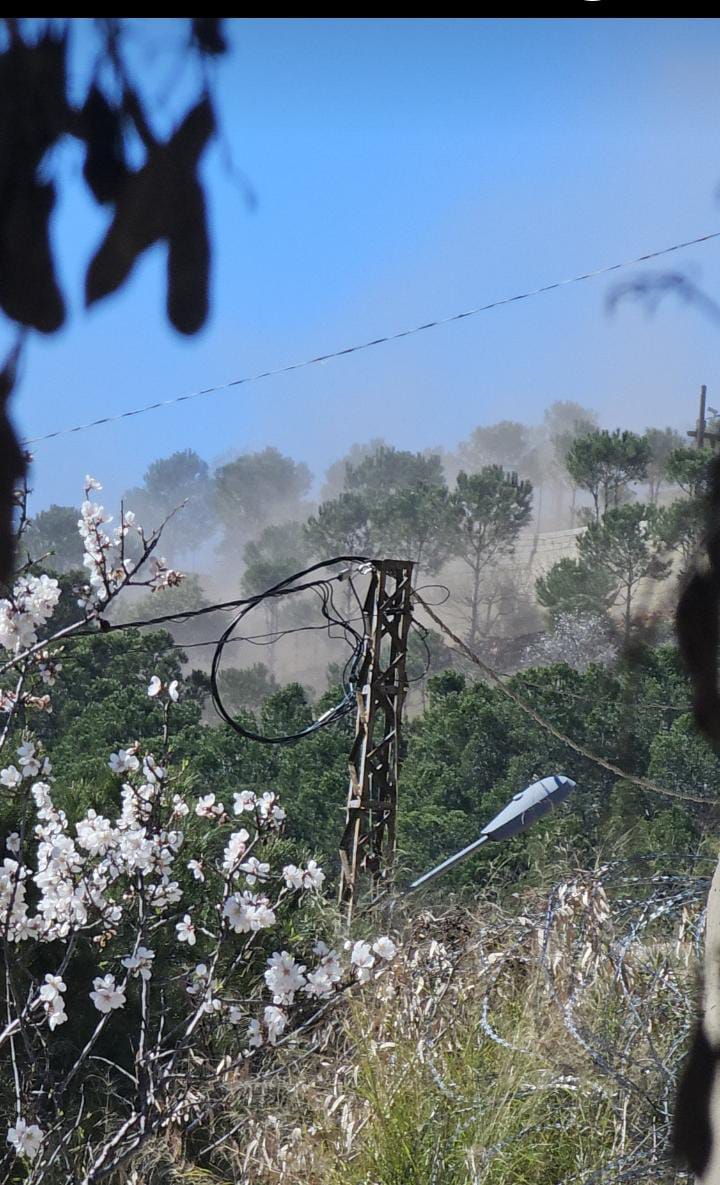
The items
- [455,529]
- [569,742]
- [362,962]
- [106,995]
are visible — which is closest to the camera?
[106,995]

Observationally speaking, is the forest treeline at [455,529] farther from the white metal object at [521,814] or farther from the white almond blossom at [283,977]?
the white almond blossom at [283,977]

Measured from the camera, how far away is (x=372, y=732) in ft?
13.7

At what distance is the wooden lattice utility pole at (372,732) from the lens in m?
4.05

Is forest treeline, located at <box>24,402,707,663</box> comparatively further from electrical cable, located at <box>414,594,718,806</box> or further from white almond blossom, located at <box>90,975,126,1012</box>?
white almond blossom, located at <box>90,975,126,1012</box>

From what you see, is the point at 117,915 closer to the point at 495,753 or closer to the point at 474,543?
the point at 495,753

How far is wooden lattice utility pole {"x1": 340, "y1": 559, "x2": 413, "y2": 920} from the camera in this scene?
13.3 ft

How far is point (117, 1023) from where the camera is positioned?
13.1ft

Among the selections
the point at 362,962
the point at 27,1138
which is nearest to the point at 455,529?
the point at 362,962

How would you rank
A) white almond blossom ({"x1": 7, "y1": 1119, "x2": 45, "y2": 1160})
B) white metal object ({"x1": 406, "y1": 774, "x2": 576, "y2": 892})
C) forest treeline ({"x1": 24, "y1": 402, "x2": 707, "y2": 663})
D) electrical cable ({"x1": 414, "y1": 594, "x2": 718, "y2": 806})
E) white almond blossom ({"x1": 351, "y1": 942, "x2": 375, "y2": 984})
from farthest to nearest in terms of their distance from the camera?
forest treeline ({"x1": 24, "y1": 402, "x2": 707, "y2": 663})
white metal object ({"x1": 406, "y1": 774, "x2": 576, "y2": 892})
white almond blossom ({"x1": 351, "y1": 942, "x2": 375, "y2": 984})
white almond blossom ({"x1": 7, "y1": 1119, "x2": 45, "y2": 1160})
electrical cable ({"x1": 414, "y1": 594, "x2": 718, "y2": 806})

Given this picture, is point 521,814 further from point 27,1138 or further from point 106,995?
point 27,1138

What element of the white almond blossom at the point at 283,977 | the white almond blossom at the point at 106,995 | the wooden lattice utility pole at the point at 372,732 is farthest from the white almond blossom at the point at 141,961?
the wooden lattice utility pole at the point at 372,732

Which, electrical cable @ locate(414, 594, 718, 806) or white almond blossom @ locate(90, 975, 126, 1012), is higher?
electrical cable @ locate(414, 594, 718, 806)

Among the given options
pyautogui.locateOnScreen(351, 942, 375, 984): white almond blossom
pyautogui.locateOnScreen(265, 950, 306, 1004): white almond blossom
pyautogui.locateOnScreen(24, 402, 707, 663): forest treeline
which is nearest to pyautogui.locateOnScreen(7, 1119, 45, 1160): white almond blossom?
pyautogui.locateOnScreen(265, 950, 306, 1004): white almond blossom
